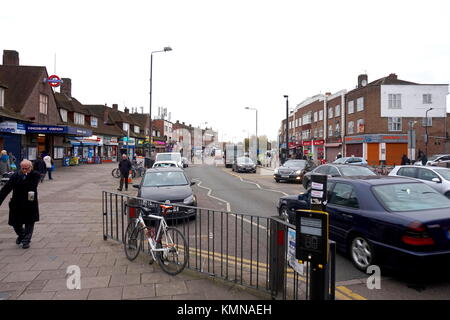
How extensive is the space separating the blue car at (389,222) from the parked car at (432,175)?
5.88 meters

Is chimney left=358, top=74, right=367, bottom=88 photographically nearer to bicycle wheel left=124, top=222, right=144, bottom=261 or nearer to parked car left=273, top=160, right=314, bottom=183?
parked car left=273, top=160, right=314, bottom=183

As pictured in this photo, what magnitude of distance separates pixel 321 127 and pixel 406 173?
129ft

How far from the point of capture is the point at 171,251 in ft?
16.4

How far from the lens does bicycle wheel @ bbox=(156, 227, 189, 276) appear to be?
15.9 ft

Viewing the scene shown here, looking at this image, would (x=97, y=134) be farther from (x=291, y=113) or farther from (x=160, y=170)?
(x=291, y=113)

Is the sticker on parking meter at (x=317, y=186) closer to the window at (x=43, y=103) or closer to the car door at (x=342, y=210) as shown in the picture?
the car door at (x=342, y=210)

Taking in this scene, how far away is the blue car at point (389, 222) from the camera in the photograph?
164 inches

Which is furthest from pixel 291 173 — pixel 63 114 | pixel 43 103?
pixel 63 114

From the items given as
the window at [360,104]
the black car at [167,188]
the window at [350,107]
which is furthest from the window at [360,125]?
the black car at [167,188]

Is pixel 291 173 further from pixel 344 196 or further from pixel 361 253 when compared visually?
pixel 361 253

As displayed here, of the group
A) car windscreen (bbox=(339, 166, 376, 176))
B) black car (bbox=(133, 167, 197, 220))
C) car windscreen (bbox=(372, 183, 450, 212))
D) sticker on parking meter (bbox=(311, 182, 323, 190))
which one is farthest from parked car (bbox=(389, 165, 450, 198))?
sticker on parking meter (bbox=(311, 182, 323, 190))

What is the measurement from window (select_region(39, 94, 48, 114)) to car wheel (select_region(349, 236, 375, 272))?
2978 cm
